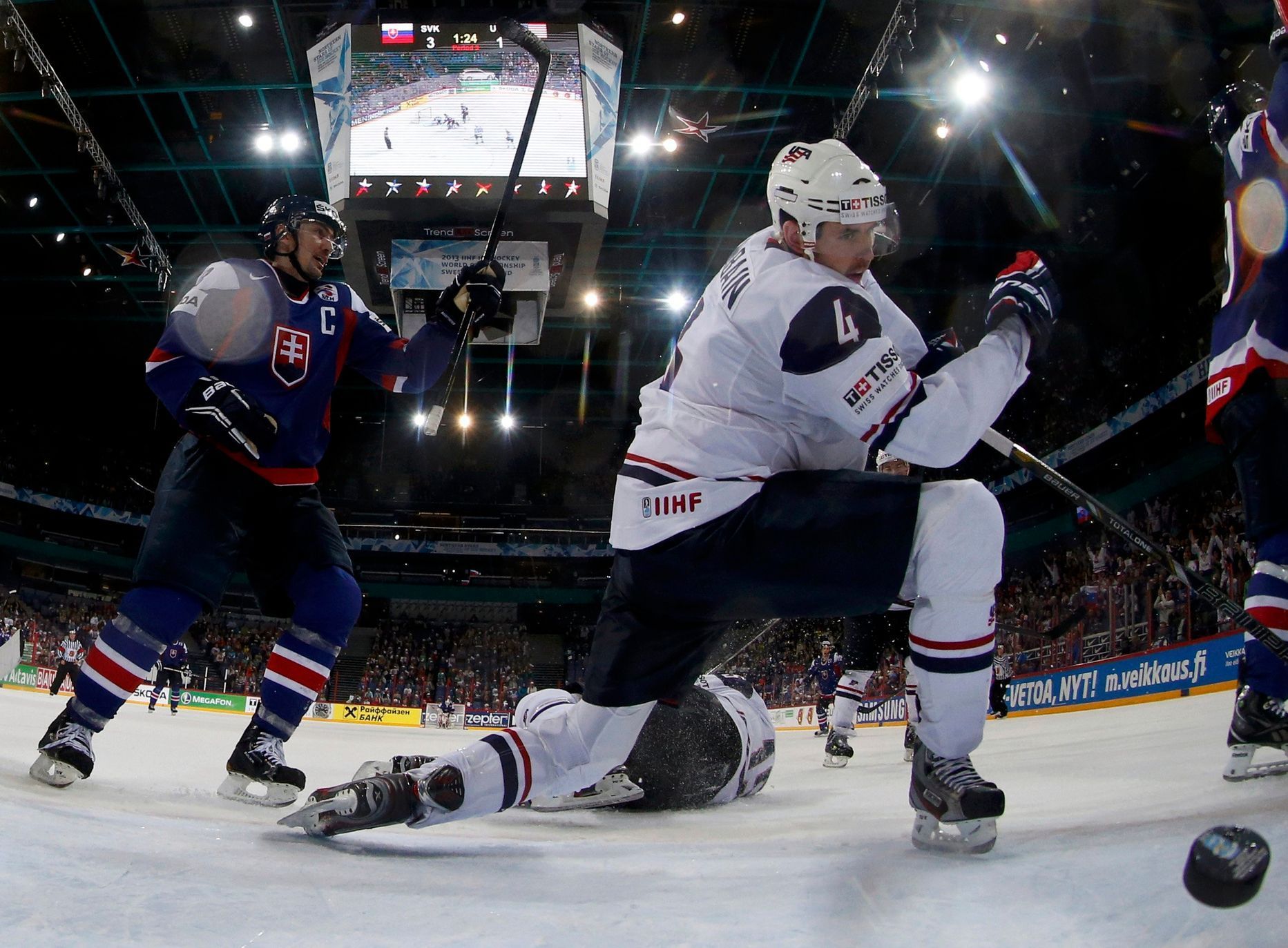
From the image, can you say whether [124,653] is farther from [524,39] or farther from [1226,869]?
[524,39]

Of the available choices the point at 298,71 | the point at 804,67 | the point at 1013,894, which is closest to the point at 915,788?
the point at 1013,894

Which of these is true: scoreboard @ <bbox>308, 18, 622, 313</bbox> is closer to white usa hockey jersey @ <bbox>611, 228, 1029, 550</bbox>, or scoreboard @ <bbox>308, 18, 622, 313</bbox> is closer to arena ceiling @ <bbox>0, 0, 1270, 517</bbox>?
arena ceiling @ <bbox>0, 0, 1270, 517</bbox>

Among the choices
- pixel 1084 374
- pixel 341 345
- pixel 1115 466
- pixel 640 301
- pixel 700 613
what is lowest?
pixel 700 613

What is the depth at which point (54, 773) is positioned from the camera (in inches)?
89.2

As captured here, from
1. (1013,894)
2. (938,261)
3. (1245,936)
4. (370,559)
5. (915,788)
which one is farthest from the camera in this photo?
(370,559)

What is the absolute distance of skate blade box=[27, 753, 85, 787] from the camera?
2.26m

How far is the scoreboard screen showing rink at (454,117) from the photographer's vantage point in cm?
668

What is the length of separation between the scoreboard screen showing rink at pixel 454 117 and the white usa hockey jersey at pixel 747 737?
4.63 metres

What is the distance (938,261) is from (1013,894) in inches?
529

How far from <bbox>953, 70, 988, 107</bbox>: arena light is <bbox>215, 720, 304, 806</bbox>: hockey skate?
9347 mm

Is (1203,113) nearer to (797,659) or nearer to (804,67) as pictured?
(804,67)

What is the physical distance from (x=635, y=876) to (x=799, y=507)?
66 cm

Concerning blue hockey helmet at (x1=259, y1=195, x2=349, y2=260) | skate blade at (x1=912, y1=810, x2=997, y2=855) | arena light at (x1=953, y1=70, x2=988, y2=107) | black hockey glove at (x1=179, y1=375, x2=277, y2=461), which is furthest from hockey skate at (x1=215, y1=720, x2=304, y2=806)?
arena light at (x1=953, y1=70, x2=988, y2=107)

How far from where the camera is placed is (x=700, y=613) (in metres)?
1.75
